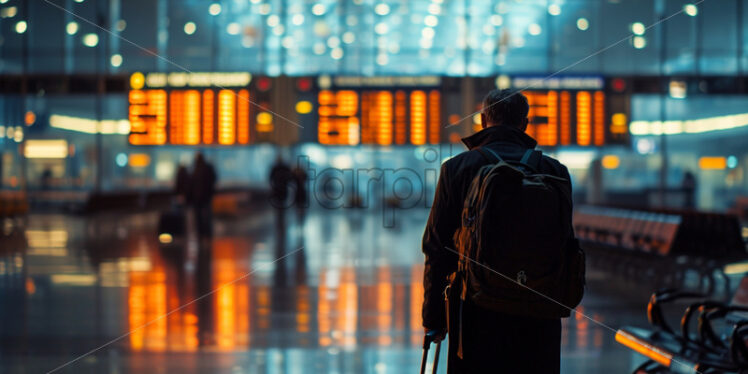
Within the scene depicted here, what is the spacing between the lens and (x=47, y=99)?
1130 inches

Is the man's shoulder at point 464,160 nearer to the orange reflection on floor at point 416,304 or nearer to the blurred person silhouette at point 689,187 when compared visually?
the orange reflection on floor at point 416,304

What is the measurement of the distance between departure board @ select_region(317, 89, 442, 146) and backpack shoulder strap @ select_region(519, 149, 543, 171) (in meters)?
11.6

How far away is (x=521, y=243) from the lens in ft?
8.55

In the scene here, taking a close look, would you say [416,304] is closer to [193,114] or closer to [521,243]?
[521,243]

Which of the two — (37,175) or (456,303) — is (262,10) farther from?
(456,303)

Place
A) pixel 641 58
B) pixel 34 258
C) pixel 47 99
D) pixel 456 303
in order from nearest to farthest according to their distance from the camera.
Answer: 1. pixel 456 303
2. pixel 34 258
3. pixel 641 58
4. pixel 47 99

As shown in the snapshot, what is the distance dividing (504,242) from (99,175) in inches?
1019

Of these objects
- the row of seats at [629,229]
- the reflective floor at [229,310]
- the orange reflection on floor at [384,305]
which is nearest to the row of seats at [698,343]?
the reflective floor at [229,310]

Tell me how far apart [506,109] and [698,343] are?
9.65 feet

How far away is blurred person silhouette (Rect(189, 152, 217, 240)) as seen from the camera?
1520cm

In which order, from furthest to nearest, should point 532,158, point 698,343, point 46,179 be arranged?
point 46,179
point 698,343
point 532,158

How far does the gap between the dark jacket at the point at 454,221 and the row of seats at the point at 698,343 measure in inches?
78.8

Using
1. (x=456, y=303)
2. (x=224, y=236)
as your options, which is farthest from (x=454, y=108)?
(x=456, y=303)

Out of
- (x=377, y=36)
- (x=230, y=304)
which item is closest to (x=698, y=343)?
(x=230, y=304)
